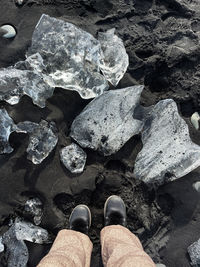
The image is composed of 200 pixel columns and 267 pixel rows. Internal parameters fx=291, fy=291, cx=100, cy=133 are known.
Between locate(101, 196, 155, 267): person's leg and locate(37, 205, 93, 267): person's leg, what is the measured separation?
0.15 metres

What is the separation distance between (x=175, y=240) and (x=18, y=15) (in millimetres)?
2565

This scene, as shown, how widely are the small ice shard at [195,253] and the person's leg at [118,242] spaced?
21.5 inches

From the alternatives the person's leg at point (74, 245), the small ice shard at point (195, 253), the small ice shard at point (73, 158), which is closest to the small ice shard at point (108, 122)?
the small ice shard at point (73, 158)

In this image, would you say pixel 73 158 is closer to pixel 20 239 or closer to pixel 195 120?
pixel 20 239

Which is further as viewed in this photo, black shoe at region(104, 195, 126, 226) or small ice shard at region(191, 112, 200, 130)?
small ice shard at region(191, 112, 200, 130)

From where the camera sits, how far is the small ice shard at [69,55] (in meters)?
2.63

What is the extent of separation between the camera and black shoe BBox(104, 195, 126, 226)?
8.23 feet

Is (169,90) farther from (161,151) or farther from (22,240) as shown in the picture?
(22,240)

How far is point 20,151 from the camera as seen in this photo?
2.57 m

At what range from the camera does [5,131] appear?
2541 millimetres

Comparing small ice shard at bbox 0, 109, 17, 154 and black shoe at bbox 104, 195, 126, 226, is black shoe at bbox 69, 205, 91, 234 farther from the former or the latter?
small ice shard at bbox 0, 109, 17, 154

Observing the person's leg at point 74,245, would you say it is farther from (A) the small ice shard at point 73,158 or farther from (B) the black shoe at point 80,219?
(A) the small ice shard at point 73,158

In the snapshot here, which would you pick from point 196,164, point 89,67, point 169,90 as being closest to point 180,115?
point 169,90

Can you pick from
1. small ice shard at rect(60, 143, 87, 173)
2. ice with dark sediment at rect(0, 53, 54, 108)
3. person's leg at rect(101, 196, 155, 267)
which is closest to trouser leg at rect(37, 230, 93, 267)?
person's leg at rect(101, 196, 155, 267)
